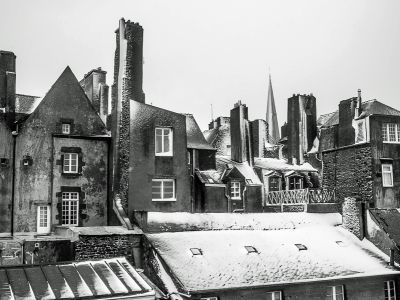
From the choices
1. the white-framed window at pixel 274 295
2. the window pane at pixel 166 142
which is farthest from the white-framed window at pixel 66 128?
the white-framed window at pixel 274 295

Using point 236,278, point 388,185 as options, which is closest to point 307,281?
point 236,278

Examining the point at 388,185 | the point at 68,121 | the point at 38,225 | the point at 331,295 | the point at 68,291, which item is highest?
the point at 68,121

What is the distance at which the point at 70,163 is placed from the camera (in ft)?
99.8

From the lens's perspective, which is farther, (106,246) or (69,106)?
(69,106)

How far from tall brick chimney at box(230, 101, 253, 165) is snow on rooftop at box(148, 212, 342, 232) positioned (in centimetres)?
1071

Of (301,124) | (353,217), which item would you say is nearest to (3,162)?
(353,217)

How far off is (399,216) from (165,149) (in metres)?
14.6

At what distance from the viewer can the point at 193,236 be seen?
2539 centimetres

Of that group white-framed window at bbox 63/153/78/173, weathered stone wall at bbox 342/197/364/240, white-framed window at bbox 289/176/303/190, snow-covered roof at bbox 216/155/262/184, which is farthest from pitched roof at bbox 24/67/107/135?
white-framed window at bbox 289/176/303/190

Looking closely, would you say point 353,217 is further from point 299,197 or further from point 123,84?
point 123,84

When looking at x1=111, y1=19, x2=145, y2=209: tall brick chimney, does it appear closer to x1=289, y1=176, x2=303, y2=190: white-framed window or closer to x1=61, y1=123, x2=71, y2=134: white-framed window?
x1=61, y1=123, x2=71, y2=134: white-framed window

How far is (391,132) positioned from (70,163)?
71.3 feet

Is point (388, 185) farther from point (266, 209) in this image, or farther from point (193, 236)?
point (193, 236)

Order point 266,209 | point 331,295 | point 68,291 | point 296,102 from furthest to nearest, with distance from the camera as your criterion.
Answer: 1. point 296,102
2. point 266,209
3. point 331,295
4. point 68,291
